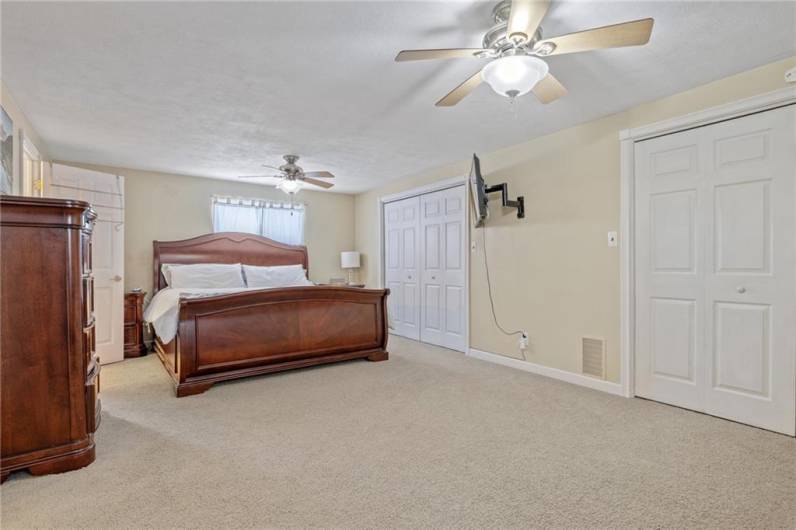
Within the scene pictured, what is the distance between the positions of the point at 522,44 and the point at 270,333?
301 cm

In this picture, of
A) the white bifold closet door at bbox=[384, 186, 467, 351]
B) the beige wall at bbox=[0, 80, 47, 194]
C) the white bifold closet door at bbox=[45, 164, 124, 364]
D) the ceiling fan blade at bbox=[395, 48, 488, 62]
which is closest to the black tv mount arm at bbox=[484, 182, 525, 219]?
the white bifold closet door at bbox=[384, 186, 467, 351]

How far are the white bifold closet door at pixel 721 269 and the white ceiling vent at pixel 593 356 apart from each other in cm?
27

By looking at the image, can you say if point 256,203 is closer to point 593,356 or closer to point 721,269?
point 593,356

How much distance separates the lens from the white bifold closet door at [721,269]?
7.93ft

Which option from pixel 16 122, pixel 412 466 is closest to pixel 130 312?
pixel 16 122

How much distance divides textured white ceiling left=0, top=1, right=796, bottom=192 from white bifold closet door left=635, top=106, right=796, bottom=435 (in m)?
0.49

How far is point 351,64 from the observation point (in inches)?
92.8

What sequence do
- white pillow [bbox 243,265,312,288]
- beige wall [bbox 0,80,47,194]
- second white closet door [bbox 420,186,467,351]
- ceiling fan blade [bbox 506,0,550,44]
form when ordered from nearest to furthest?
ceiling fan blade [bbox 506,0,550,44]
beige wall [bbox 0,80,47,194]
second white closet door [bbox 420,186,467,351]
white pillow [bbox 243,265,312,288]

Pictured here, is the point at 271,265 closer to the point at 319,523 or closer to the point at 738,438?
the point at 319,523

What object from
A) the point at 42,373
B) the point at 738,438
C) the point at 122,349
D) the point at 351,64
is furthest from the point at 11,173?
the point at 738,438

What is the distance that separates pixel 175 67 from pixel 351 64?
1.08m

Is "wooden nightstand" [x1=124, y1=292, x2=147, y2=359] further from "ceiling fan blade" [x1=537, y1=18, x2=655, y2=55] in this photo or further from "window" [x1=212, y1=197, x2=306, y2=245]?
"ceiling fan blade" [x1=537, y1=18, x2=655, y2=55]

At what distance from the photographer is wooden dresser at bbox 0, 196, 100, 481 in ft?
6.17

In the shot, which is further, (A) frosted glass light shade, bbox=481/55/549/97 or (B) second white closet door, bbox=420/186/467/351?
(B) second white closet door, bbox=420/186/467/351
